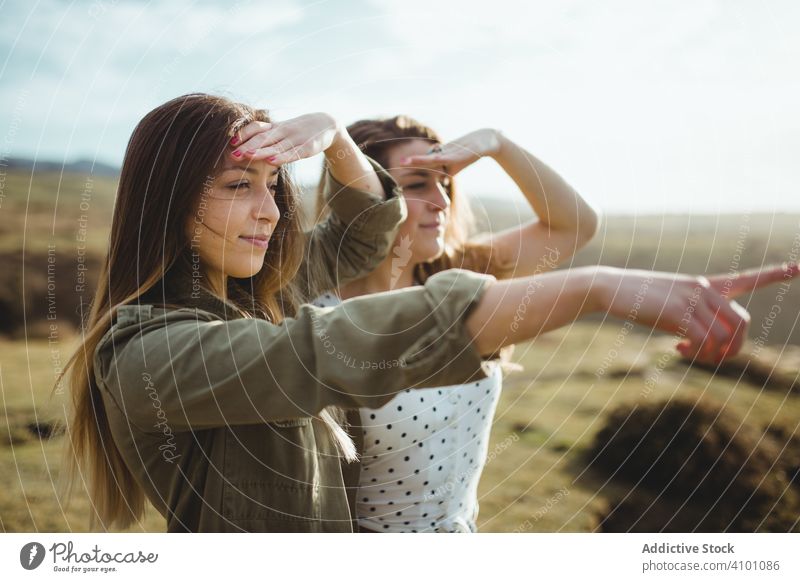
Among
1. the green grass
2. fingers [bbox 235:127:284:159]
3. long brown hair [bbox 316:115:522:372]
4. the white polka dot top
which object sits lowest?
the green grass

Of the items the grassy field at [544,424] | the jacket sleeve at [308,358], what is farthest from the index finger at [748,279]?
the grassy field at [544,424]

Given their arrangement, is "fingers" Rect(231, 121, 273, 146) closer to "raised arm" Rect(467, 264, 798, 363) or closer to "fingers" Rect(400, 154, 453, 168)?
"fingers" Rect(400, 154, 453, 168)

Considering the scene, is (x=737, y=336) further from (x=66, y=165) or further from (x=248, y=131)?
(x=66, y=165)

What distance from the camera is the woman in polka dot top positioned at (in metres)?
1.21

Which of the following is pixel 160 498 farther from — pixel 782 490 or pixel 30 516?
pixel 782 490

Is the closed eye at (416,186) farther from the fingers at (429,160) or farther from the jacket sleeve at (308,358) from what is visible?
the jacket sleeve at (308,358)

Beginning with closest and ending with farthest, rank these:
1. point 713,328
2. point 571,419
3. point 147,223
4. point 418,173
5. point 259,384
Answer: point 713,328 → point 259,384 → point 147,223 → point 418,173 → point 571,419

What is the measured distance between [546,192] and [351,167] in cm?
42

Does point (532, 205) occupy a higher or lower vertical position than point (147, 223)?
lower

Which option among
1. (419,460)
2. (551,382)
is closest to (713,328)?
(419,460)

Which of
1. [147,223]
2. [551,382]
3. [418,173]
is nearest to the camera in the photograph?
[147,223]

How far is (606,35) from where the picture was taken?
1.41 m

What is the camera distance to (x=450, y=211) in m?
1.48

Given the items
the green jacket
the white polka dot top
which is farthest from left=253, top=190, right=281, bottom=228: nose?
the white polka dot top
